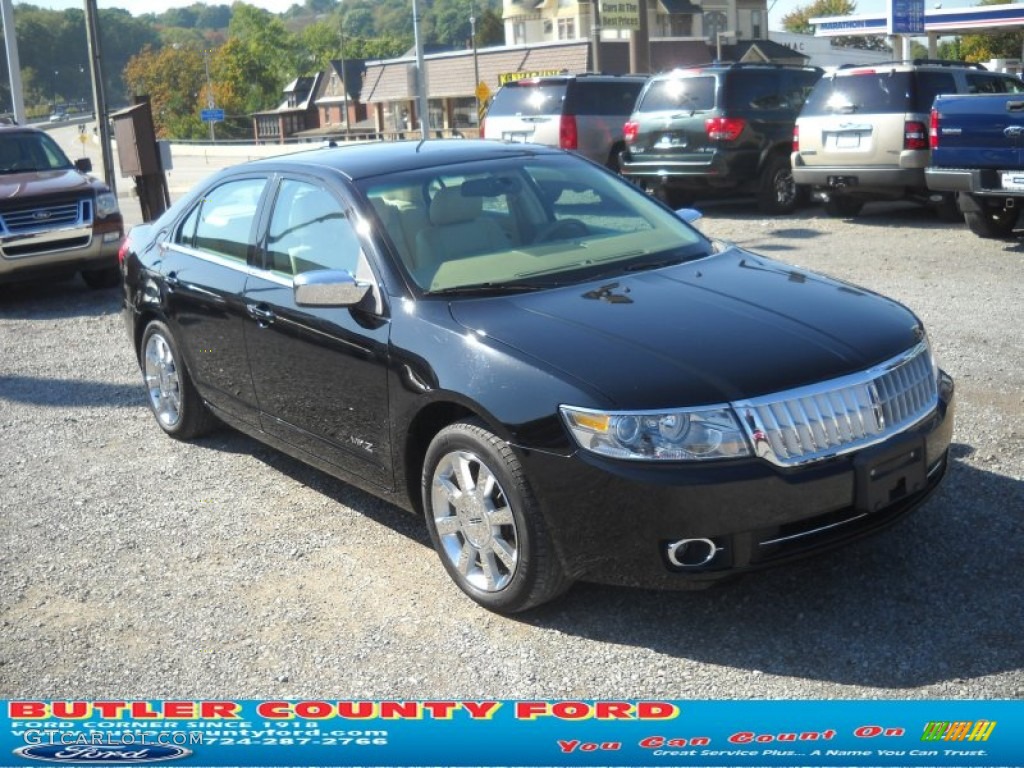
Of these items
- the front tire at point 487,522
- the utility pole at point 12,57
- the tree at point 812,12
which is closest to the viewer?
the front tire at point 487,522

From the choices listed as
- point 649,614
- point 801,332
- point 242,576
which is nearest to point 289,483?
point 242,576

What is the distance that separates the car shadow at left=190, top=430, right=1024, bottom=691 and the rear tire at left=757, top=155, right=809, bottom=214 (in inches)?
451

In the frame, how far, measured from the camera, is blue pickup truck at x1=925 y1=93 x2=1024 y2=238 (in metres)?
11.2

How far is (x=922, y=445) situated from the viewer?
425 centimetres

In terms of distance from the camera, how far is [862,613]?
4.24 meters

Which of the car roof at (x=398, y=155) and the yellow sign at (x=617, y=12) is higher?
the yellow sign at (x=617, y=12)

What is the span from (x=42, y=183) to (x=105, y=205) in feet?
2.07

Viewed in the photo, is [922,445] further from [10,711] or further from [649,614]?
[10,711]

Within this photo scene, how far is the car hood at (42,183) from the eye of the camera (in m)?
12.1

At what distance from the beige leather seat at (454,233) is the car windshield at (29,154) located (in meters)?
9.23

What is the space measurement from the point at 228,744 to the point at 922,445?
256cm

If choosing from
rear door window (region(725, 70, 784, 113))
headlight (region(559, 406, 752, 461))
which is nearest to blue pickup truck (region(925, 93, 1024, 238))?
rear door window (region(725, 70, 784, 113))

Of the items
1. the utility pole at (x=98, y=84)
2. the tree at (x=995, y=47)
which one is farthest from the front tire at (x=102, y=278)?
the tree at (x=995, y=47)

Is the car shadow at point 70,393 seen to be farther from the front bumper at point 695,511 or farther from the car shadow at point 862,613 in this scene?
the front bumper at point 695,511
